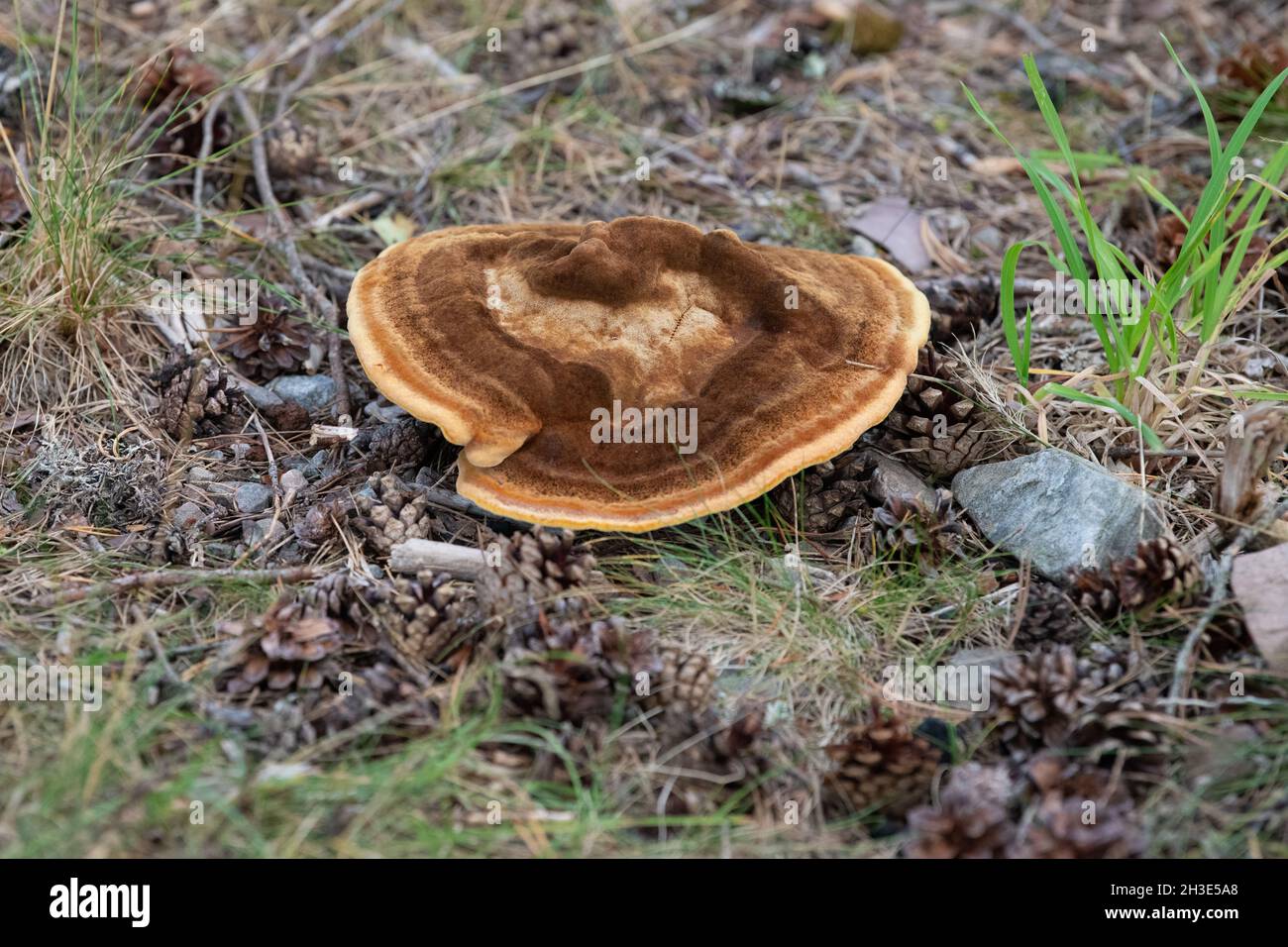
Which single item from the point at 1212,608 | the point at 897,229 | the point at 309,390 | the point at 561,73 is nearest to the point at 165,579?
the point at 309,390

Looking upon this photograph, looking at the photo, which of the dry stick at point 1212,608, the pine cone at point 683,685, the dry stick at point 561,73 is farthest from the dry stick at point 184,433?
the dry stick at point 1212,608

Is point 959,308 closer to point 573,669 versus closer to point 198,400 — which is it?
point 573,669

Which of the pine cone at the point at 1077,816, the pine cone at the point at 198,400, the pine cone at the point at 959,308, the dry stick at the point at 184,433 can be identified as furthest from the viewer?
the pine cone at the point at 959,308

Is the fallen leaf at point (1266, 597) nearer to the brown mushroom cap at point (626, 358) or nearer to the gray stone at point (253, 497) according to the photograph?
the brown mushroom cap at point (626, 358)

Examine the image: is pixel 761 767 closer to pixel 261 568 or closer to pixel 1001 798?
pixel 1001 798
